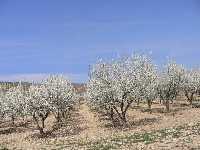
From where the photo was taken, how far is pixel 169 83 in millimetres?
75438

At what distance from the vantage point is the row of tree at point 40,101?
5823 cm

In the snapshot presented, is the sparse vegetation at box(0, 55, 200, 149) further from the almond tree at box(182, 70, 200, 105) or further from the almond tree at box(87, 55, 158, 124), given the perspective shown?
the almond tree at box(182, 70, 200, 105)

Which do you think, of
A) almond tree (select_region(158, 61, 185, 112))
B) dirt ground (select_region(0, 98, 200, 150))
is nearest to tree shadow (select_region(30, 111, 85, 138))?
dirt ground (select_region(0, 98, 200, 150))

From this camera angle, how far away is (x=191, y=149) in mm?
35094

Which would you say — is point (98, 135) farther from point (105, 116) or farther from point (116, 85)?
point (105, 116)

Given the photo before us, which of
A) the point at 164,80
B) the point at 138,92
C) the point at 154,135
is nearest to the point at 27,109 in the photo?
the point at 138,92

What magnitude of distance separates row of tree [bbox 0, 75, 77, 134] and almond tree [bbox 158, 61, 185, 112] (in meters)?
15.9

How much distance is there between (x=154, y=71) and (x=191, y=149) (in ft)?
142

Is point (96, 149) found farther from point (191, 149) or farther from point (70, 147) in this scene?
point (191, 149)

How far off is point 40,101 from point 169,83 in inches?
981

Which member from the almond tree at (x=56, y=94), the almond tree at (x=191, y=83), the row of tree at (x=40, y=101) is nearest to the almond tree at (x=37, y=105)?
the row of tree at (x=40, y=101)

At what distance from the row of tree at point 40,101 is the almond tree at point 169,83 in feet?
52.1

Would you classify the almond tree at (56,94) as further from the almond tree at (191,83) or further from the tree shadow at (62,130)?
the almond tree at (191,83)

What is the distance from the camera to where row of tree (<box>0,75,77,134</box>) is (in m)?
58.2
